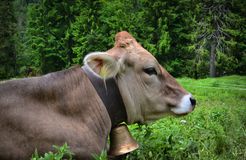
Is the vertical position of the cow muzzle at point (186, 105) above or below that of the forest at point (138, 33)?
above

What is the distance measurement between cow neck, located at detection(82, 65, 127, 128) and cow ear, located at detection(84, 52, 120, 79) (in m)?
0.04

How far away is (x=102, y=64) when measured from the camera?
158 inches

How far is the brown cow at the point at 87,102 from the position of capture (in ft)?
11.3

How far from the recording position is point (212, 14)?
28.0m

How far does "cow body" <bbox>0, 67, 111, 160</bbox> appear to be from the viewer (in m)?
3.41

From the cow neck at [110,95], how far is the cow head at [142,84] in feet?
0.16

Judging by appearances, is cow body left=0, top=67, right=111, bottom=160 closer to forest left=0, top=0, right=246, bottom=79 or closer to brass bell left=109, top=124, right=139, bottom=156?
brass bell left=109, top=124, right=139, bottom=156

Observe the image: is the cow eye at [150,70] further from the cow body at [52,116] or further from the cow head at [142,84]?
the cow body at [52,116]

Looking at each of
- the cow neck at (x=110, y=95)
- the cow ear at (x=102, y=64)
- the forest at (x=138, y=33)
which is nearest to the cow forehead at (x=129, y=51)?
the cow ear at (x=102, y=64)

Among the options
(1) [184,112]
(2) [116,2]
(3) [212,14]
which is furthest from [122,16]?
(1) [184,112]

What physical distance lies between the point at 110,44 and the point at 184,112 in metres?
27.8

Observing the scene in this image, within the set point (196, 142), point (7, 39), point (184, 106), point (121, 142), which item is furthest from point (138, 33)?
point (121, 142)

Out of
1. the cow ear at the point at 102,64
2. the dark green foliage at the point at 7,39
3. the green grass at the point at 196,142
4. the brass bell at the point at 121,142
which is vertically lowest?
the dark green foliage at the point at 7,39

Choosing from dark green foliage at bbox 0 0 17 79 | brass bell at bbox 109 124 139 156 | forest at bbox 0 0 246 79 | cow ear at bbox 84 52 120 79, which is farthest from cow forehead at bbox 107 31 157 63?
dark green foliage at bbox 0 0 17 79
